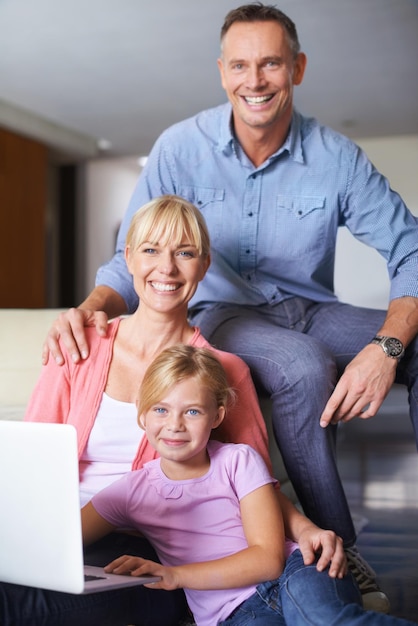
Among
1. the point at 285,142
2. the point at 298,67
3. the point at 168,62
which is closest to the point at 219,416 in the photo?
the point at 285,142

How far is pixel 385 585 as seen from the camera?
1.84 metres

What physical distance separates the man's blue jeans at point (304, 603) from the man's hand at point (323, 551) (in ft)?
0.04

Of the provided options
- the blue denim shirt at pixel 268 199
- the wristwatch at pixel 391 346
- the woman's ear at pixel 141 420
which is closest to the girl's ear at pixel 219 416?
the woman's ear at pixel 141 420

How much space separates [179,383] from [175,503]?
208mm

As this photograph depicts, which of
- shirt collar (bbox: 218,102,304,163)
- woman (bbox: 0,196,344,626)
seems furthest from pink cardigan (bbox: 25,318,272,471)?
shirt collar (bbox: 218,102,304,163)

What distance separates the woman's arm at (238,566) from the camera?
3.86 ft

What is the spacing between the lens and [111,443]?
1.45 meters

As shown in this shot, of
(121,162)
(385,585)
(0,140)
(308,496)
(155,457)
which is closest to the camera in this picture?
(155,457)

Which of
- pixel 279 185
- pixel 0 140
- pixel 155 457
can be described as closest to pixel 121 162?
pixel 0 140

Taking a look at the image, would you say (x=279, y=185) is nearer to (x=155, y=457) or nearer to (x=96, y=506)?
(x=155, y=457)

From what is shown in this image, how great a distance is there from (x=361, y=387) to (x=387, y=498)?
4.76 feet

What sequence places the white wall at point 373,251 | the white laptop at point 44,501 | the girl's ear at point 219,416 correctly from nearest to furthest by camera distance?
the white laptop at point 44,501
the girl's ear at point 219,416
the white wall at point 373,251

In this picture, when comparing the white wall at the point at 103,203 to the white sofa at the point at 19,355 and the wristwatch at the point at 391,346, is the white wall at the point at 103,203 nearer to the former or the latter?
the white sofa at the point at 19,355

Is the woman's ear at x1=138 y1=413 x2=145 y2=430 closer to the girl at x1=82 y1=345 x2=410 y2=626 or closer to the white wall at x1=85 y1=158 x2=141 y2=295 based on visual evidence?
the girl at x1=82 y1=345 x2=410 y2=626
